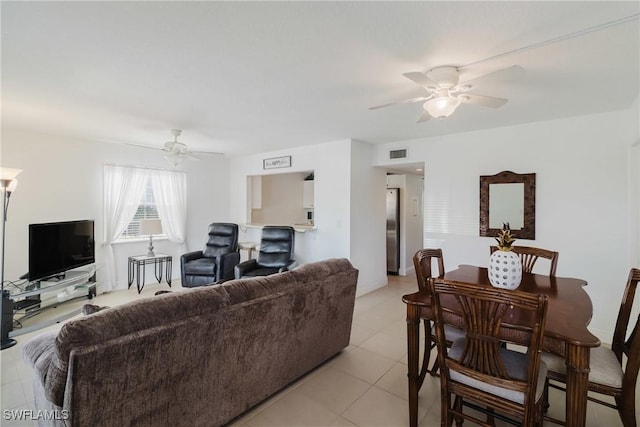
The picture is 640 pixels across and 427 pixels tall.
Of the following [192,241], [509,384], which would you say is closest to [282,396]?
[509,384]

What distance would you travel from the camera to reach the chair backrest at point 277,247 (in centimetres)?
470

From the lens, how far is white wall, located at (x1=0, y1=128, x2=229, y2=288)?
400 cm

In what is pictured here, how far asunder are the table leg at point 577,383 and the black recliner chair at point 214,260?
4.25m

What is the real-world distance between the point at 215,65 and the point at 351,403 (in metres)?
2.63

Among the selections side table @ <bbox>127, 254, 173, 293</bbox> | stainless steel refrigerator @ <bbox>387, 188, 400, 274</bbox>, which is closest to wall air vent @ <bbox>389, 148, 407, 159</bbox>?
stainless steel refrigerator @ <bbox>387, 188, 400, 274</bbox>

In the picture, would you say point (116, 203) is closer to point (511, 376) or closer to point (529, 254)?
point (511, 376)

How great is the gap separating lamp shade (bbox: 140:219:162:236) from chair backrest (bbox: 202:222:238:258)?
0.83 meters

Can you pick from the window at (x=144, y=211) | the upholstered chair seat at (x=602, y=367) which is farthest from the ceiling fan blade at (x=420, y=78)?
the window at (x=144, y=211)

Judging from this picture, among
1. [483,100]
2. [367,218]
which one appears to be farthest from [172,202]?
[483,100]

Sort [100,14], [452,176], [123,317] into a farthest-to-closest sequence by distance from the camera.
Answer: [452,176]
[100,14]
[123,317]

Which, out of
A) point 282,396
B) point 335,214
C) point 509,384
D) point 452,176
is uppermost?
point 452,176

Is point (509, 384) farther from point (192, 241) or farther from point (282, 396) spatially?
point (192, 241)

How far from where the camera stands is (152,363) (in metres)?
1.53

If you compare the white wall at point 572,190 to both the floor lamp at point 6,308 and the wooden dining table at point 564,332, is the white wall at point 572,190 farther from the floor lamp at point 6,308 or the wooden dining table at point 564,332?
the floor lamp at point 6,308
